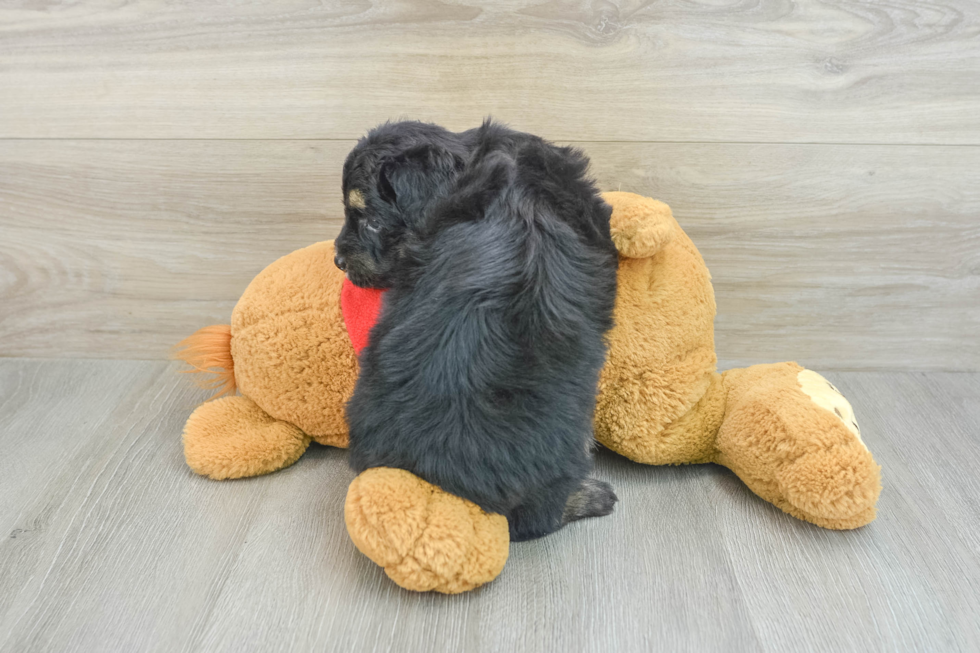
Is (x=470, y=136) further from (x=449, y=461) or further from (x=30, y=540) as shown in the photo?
(x=30, y=540)

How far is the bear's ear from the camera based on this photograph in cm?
79

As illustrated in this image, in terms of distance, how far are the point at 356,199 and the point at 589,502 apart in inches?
18.3

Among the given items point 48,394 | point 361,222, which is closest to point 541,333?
point 361,222

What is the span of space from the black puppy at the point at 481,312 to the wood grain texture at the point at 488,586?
0.12 m

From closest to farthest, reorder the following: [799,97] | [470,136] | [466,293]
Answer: [466,293] < [470,136] < [799,97]

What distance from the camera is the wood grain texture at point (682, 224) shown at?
3.58 feet

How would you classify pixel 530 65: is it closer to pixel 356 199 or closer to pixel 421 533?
pixel 356 199

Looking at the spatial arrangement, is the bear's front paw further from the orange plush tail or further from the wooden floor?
the orange plush tail

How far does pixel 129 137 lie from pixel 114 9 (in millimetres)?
191

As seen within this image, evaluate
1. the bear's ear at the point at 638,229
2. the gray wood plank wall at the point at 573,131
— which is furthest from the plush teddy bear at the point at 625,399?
the gray wood plank wall at the point at 573,131

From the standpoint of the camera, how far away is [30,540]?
2.78 ft

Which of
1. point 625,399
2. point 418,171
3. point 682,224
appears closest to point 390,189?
point 418,171

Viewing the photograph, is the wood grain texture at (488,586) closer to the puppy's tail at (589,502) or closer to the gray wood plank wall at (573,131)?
the puppy's tail at (589,502)

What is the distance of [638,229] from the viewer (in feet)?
2.60
